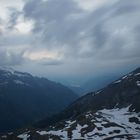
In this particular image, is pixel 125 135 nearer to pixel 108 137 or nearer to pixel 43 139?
pixel 108 137

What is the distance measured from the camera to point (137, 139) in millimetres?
189625

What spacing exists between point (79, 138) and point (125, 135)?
86.4 feet

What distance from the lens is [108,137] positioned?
651ft

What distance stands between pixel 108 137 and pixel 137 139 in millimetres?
17150

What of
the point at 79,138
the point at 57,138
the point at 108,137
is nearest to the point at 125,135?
the point at 108,137

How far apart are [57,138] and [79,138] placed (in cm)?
1249

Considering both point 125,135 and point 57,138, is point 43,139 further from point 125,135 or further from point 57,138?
point 125,135

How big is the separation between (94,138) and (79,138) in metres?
8.52

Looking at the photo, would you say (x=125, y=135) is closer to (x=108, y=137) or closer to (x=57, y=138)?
(x=108, y=137)

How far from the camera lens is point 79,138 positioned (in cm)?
19900

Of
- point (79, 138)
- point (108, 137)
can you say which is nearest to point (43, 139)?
point (79, 138)

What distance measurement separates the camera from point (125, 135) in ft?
656

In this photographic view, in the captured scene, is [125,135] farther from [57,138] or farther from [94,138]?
[57,138]

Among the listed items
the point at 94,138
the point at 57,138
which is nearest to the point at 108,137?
the point at 94,138
